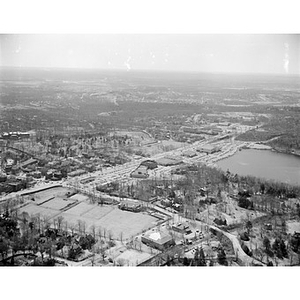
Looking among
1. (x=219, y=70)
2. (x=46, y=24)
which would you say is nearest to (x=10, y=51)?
(x=46, y=24)

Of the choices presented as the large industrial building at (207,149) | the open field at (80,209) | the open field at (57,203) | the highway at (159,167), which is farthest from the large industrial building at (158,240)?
the large industrial building at (207,149)

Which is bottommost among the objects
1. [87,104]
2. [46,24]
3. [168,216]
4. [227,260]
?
[227,260]

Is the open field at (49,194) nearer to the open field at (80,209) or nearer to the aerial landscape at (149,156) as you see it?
the aerial landscape at (149,156)

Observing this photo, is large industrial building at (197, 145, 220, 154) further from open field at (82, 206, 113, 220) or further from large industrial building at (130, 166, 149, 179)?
open field at (82, 206, 113, 220)

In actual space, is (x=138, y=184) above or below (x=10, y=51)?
below

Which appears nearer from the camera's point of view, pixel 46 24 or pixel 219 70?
pixel 46 24

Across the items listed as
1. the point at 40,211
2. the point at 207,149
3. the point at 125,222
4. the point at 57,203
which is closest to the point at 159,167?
the point at 207,149

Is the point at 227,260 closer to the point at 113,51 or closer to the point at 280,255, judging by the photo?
the point at 280,255
